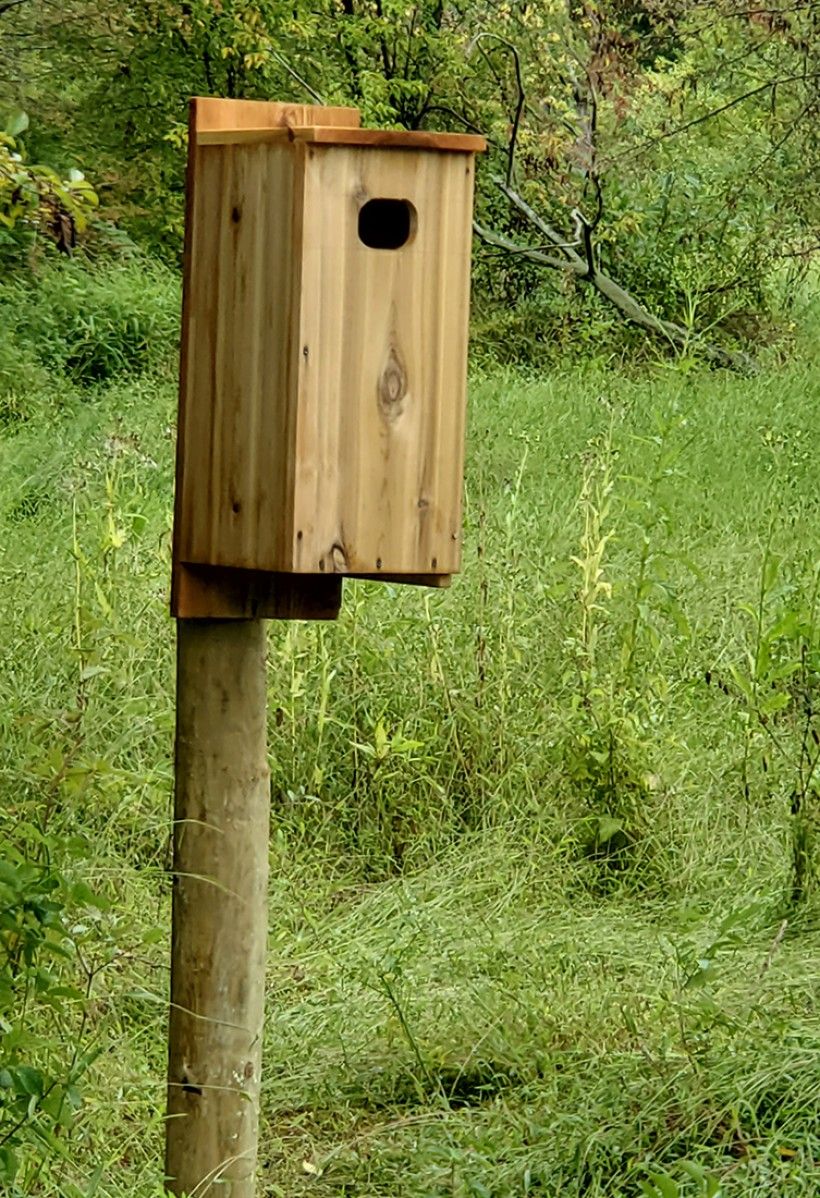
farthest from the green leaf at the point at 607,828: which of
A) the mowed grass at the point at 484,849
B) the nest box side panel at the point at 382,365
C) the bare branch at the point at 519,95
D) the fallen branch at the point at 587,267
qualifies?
the fallen branch at the point at 587,267

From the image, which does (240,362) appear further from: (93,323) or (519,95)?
(519,95)

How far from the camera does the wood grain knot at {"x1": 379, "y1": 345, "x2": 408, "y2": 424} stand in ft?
9.93

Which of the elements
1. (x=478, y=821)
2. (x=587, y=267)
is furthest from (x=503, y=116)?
(x=478, y=821)

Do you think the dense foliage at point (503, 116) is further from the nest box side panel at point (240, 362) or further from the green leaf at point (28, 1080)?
the green leaf at point (28, 1080)

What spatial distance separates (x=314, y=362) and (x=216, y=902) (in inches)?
36.6

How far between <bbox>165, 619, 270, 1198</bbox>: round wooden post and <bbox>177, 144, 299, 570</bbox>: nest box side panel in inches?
7.9

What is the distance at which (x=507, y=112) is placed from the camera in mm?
13297

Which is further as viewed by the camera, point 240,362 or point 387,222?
point 387,222

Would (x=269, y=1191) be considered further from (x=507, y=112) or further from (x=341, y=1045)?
(x=507, y=112)

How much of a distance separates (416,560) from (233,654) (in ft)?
1.14

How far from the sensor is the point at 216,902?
3.10 meters

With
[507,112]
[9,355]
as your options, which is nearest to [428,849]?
[9,355]

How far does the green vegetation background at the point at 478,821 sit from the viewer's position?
10.6ft

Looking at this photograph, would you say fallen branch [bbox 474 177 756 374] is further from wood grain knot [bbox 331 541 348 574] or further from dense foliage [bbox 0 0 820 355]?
wood grain knot [bbox 331 541 348 574]
